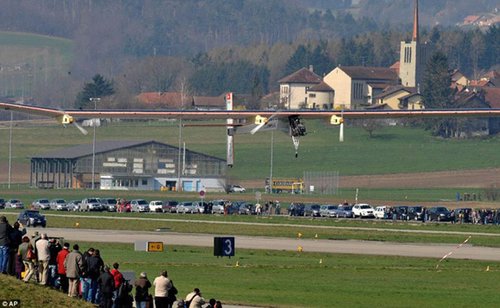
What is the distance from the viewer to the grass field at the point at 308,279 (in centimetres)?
4728

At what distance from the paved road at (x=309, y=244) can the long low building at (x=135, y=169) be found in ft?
208

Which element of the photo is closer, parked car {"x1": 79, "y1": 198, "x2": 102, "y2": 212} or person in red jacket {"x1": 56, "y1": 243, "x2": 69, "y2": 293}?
person in red jacket {"x1": 56, "y1": 243, "x2": 69, "y2": 293}

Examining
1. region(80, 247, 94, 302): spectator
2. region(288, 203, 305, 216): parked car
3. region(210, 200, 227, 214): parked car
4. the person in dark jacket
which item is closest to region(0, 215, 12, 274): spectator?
region(80, 247, 94, 302): spectator

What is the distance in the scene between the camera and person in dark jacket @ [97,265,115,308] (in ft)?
131

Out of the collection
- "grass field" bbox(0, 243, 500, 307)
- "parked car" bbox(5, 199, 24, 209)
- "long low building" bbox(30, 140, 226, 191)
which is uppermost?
"long low building" bbox(30, 140, 226, 191)

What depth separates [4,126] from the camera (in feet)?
622

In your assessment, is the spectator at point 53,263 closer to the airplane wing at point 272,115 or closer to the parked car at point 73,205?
the airplane wing at point 272,115

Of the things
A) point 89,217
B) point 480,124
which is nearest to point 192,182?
point 89,217

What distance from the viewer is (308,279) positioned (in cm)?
5456

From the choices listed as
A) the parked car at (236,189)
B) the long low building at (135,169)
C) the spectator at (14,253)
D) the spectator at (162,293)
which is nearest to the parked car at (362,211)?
the parked car at (236,189)

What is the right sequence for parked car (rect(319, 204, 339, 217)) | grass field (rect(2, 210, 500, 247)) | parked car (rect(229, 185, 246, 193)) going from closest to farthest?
grass field (rect(2, 210, 500, 247)) < parked car (rect(319, 204, 339, 217)) < parked car (rect(229, 185, 246, 193))

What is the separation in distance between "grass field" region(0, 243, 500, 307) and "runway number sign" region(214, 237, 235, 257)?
41 cm

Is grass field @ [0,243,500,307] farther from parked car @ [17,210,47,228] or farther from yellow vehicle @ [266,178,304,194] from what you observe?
yellow vehicle @ [266,178,304,194]

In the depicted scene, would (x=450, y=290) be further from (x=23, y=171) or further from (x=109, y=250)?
(x=23, y=171)
